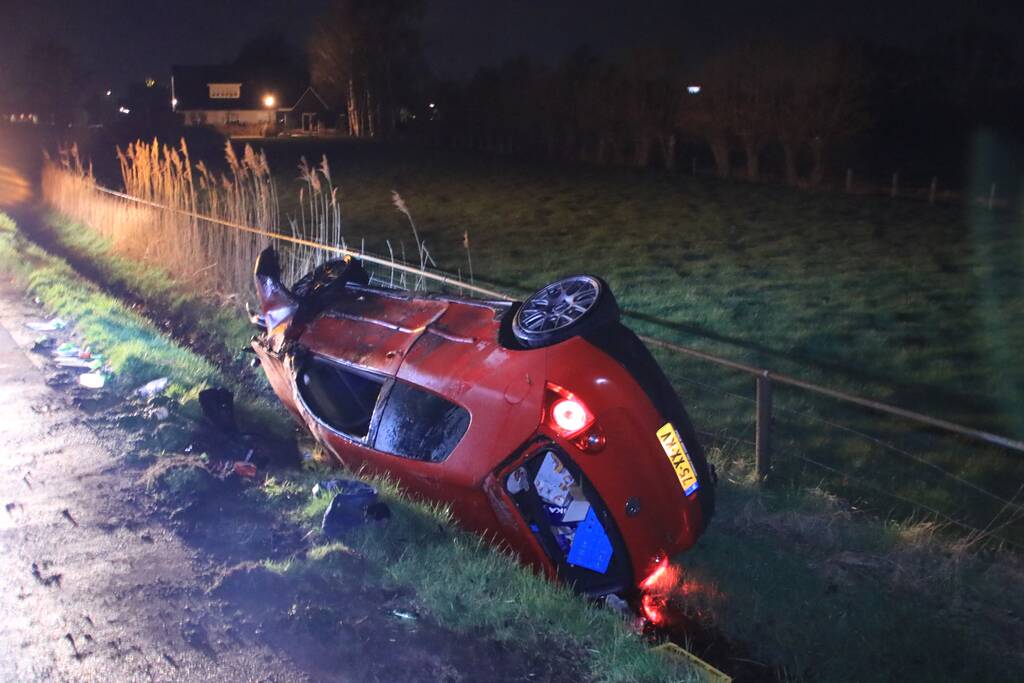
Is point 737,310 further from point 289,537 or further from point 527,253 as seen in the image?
point 289,537

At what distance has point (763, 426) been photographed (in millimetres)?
6680

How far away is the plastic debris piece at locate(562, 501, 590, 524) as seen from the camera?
189 inches

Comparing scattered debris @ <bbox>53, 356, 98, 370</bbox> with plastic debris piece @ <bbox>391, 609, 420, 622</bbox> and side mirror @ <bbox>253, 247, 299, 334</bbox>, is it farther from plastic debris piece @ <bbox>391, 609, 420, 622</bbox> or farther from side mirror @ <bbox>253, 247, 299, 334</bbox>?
plastic debris piece @ <bbox>391, 609, 420, 622</bbox>

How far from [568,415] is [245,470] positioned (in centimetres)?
244

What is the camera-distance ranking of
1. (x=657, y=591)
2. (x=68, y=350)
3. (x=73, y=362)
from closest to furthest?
(x=657, y=591) → (x=73, y=362) → (x=68, y=350)

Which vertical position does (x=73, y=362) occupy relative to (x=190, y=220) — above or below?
below

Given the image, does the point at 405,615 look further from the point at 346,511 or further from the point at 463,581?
the point at 346,511

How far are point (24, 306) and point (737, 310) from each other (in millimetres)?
9166

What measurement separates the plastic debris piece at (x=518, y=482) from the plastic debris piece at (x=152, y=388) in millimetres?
3843

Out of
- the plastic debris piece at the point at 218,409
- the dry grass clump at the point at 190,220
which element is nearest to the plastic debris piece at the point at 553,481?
the plastic debris piece at the point at 218,409

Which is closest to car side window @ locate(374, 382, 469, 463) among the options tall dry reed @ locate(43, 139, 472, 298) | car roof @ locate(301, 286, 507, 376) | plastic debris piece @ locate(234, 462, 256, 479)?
car roof @ locate(301, 286, 507, 376)

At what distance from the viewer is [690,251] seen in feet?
61.7

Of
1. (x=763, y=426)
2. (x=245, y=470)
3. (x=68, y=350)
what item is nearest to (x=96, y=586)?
(x=245, y=470)

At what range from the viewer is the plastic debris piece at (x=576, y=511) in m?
4.79
